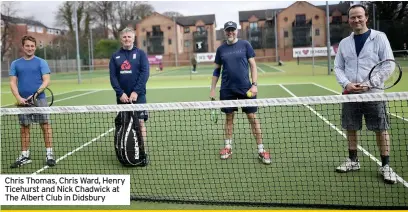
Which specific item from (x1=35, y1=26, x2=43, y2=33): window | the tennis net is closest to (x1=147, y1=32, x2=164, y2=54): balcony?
(x1=35, y1=26, x2=43, y2=33): window

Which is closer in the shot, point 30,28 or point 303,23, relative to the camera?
point 303,23

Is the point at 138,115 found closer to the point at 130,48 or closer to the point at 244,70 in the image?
the point at 130,48

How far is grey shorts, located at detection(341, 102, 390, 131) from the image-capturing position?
386 cm

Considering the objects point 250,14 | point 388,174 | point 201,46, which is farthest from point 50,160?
point 250,14

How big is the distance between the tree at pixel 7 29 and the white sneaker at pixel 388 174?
3825cm

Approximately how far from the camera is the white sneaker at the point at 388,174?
3771 millimetres

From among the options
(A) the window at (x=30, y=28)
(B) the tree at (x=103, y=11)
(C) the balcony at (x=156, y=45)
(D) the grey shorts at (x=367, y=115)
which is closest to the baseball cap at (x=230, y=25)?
(D) the grey shorts at (x=367, y=115)

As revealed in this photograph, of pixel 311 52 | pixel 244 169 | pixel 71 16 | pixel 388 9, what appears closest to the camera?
pixel 244 169

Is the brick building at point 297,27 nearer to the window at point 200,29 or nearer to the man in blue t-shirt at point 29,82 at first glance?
the window at point 200,29

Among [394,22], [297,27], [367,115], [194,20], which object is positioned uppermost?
[194,20]

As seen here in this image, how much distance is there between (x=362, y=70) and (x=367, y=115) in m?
0.48

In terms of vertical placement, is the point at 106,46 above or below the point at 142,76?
above

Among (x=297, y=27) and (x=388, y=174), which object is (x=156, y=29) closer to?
(x=297, y=27)

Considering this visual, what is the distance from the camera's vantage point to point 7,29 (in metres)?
38.8
